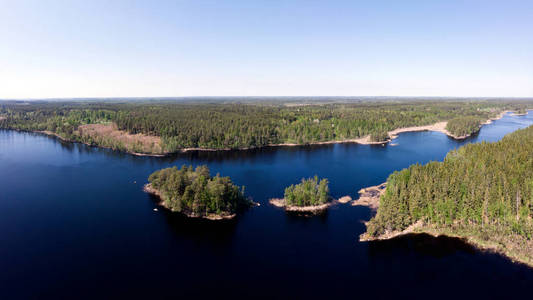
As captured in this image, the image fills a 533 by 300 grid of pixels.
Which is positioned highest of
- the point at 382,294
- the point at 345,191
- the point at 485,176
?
the point at 485,176

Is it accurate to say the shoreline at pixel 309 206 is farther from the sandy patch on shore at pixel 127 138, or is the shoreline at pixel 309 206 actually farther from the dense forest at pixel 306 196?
the sandy patch on shore at pixel 127 138

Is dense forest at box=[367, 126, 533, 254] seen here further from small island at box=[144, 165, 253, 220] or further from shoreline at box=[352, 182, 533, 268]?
small island at box=[144, 165, 253, 220]

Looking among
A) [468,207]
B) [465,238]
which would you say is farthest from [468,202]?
[465,238]

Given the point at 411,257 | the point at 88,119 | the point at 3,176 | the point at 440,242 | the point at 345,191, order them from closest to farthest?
1. the point at 411,257
2. the point at 440,242
3. the point at 345,191
4. the point at 3,176
5. the point at 88,119

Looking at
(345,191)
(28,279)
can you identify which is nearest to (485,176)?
(345,191)

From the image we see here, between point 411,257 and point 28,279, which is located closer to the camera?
point 28,279

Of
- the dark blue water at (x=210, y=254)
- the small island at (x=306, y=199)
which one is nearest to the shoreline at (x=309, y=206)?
the small island at (x=306, y=199)

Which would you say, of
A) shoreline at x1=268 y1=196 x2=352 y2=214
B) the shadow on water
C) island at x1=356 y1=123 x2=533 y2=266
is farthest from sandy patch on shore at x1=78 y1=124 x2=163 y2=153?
island at x1=356 y1=123 x2=533 y2=266

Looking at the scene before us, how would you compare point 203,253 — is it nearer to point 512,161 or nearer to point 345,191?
point 345,191
